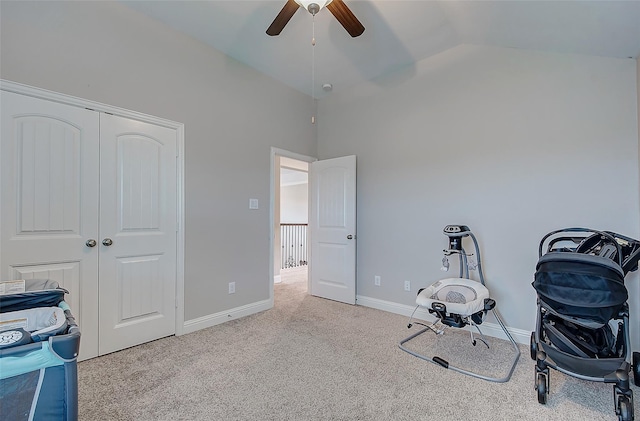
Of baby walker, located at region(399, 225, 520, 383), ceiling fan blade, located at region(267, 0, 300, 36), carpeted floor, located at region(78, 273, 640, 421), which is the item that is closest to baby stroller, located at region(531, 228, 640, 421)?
carpeted floor, located at region(78, 273, 640, 421)

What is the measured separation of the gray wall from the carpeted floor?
73cm

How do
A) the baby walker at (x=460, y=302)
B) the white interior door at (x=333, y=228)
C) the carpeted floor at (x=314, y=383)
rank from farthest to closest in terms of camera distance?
the white interior door at (x=333, y=228) < the baby walker at (x=460, y=302) < the carpeted floor at (x=314, y=383)

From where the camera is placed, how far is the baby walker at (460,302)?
7.54ft

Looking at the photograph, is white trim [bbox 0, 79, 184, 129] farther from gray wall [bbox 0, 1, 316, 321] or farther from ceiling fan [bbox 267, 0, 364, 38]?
ceiling fan [bbox 267, 0, 364, 38]

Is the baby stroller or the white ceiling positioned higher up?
the white ceiling

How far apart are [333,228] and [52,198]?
2.86 metres

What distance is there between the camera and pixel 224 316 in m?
3.22

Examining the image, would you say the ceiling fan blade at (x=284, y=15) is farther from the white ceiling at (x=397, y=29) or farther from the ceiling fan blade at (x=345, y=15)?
the white ceiling at (x=397, y=29)

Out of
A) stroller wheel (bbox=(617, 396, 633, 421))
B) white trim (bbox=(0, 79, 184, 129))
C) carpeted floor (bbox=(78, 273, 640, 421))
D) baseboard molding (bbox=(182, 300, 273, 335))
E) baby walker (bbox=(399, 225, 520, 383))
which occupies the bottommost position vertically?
carpeted floor (bbox=(78, 273, 640, 421))

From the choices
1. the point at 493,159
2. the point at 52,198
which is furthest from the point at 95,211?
the point at 493,159

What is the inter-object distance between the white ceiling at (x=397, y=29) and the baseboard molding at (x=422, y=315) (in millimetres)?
2475

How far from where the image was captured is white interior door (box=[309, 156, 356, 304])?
386 centimetres

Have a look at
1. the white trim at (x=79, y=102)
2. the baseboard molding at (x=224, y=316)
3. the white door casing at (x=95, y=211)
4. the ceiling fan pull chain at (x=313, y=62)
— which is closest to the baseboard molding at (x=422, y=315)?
the baseboard molding at (x=224, y=316)

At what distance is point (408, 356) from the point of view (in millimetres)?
2457
